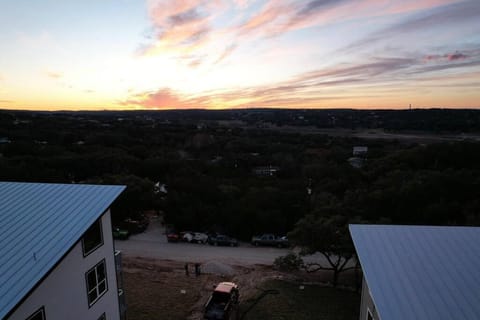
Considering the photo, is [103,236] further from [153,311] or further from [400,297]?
[400,297]

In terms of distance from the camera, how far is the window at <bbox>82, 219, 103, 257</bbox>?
1161 cm

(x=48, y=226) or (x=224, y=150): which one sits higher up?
(x=48, y=226)

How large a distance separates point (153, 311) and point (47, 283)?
393 inches

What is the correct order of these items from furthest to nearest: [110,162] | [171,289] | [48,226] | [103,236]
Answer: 1. [110,162]
2. [171,289]
3. [103,236]
4. [48,226]

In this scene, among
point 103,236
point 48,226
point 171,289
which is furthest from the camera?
point 171,289

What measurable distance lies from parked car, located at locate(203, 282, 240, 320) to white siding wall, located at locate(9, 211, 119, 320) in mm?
5114

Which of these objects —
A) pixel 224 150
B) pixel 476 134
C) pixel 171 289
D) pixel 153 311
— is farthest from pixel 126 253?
pixel 476 134

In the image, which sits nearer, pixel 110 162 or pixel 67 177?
pixel 67 177

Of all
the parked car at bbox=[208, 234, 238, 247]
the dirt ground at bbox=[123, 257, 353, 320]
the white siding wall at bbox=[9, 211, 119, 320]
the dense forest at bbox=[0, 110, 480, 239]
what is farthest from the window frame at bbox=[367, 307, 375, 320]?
the parked car at bbox=[208, 234, 238, 247]

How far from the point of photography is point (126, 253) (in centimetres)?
2914

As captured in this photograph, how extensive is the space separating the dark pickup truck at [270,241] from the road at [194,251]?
68 cm

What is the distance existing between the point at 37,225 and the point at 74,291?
2630 mm

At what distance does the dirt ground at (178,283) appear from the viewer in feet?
60.1

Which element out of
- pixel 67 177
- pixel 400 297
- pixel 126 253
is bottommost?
pixel 126 253
